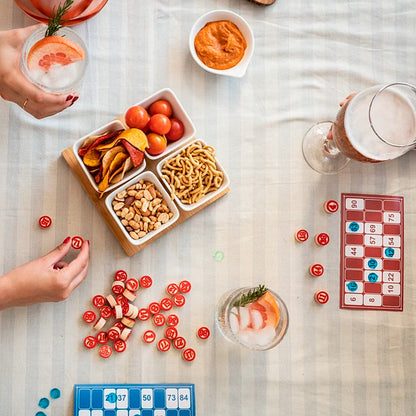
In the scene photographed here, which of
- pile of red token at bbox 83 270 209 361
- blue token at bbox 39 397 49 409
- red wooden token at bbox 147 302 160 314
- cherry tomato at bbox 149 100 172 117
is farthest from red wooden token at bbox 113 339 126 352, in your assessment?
cherry tomato at bbox 149 100 172 117

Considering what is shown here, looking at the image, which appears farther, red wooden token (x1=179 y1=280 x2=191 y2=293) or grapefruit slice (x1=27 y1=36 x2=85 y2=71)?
red wooden token (x1=179 y1=280 x2=191 y2=293)

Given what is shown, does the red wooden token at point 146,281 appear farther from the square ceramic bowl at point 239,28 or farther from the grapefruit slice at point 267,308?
the square ceramic bowl at point 239,28

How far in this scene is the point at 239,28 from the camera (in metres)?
1.25

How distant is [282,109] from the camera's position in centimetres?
130

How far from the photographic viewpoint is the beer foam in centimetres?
110

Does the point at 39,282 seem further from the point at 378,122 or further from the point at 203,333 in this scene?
the point at 378,122

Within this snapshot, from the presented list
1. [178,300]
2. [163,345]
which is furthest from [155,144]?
[163,345]

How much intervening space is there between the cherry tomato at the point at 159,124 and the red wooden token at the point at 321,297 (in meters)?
0.55

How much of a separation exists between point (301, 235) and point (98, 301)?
521mm

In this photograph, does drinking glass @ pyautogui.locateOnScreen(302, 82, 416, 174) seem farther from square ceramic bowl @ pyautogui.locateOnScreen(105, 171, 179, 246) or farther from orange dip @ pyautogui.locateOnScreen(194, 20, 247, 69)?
square ceramic bowl @ pyautogui.locateOnScreen(105, 171, 179, 246)

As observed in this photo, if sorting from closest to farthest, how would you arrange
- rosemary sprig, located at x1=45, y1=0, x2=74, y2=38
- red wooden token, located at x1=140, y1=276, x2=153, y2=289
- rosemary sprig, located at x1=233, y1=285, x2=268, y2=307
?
rosemary sprig, located at x1=45, y1=0, x2=74, y2=38
rosemary sprig, located at x1=233, y1=285, x2=268, y2=307
red wooden token, located at x1=140, y1=276, x2=153, y2=289

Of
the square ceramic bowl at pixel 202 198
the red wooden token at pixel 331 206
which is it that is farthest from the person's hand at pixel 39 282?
the red wooden token at pixel 331 206

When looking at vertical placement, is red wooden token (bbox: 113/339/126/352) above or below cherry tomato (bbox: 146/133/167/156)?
below

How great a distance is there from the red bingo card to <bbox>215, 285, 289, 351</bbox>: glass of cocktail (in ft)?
0.74
